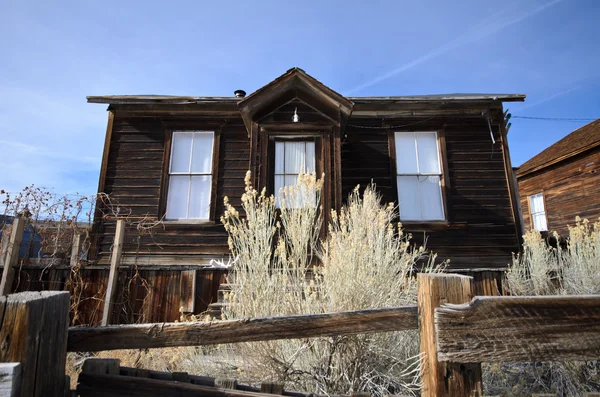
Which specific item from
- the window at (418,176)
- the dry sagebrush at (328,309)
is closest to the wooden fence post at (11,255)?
the dry sagebrush at (328,309)

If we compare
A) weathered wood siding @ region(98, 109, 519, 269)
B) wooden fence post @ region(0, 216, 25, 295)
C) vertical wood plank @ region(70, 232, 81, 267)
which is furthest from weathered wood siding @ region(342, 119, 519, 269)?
wooden fence post @ region(0, 216, 25, 295)

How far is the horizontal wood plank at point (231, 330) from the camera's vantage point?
1.68m

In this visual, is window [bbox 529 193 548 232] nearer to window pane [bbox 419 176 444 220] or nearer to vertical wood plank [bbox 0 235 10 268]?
window pane [bbox 419 176 444 220]

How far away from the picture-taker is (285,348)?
2.93 meters

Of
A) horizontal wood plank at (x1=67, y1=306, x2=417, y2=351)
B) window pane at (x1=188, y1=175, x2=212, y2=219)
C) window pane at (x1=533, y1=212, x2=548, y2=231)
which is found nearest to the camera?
horizontal wood plank at (x1=67, y1=306, x2=417, y2=351)

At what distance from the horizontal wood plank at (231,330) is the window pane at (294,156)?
558 centimetres

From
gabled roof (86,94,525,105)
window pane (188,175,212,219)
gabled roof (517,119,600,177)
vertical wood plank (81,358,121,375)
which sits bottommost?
vertical wood plank (81,358,121,375)

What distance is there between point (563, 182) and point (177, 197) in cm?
1473

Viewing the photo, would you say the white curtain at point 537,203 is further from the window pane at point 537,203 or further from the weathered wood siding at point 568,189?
the weathered wood siding at point 568,189

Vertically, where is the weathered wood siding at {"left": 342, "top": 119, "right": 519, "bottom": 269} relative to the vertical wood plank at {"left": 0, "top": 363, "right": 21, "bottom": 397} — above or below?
above

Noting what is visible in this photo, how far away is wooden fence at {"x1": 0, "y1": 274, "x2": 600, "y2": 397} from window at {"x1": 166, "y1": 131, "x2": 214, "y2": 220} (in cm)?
619

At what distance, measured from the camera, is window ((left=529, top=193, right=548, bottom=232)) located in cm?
1559

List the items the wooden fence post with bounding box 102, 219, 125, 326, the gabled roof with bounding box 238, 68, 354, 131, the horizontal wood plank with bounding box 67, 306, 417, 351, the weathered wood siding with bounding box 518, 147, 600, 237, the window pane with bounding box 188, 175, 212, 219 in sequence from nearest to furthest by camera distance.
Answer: the horizontal wood plank with bounding box 67, 306, 417, 351
the wooden fence post with bounding box 102, 219, 125, 326
the gabled roof with bounding box 238, 68, 354, 131
the window pane with bounding box 188, 175, 212, 219
the weathered wood siding with bounding box 518, 147, 600, 237

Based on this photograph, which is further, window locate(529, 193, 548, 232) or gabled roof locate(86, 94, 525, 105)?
window locate(529, 193, 548, 232)
